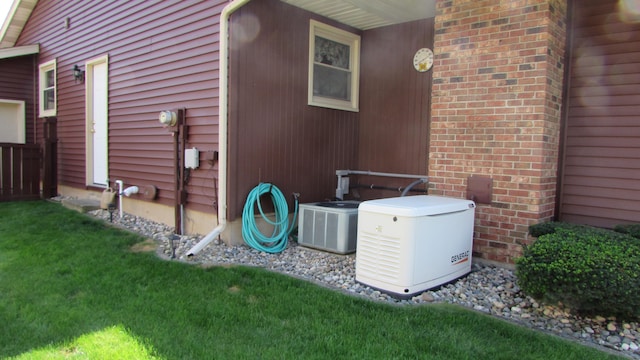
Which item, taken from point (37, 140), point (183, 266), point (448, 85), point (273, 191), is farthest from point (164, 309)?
point (37, 140)

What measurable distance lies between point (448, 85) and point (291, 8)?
220 cm

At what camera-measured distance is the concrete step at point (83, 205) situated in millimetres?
7054

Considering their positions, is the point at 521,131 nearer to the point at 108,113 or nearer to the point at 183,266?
the point at 183,266

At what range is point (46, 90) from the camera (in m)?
9.53

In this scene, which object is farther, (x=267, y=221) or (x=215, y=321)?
(x=267, y=221)

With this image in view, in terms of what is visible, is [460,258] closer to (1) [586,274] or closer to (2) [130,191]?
(1) [586,274]

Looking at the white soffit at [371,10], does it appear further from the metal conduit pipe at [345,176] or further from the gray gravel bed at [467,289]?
the gray gravel bed at [467,289]

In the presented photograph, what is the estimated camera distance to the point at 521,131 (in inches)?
154

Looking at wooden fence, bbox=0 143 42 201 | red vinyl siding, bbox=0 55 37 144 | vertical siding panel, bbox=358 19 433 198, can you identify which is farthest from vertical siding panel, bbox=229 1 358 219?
red vinyl siding, bbox=0 55 37 144

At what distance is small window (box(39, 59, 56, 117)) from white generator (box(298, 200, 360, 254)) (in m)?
7.00

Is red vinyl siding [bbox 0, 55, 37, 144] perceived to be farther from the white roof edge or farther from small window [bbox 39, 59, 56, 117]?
small window [bbox 39, 59, 56, 117]

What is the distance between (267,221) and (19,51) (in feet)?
25.2

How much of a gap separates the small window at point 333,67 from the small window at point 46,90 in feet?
21.1

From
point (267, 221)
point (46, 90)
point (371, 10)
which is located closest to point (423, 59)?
point (371, 10)
